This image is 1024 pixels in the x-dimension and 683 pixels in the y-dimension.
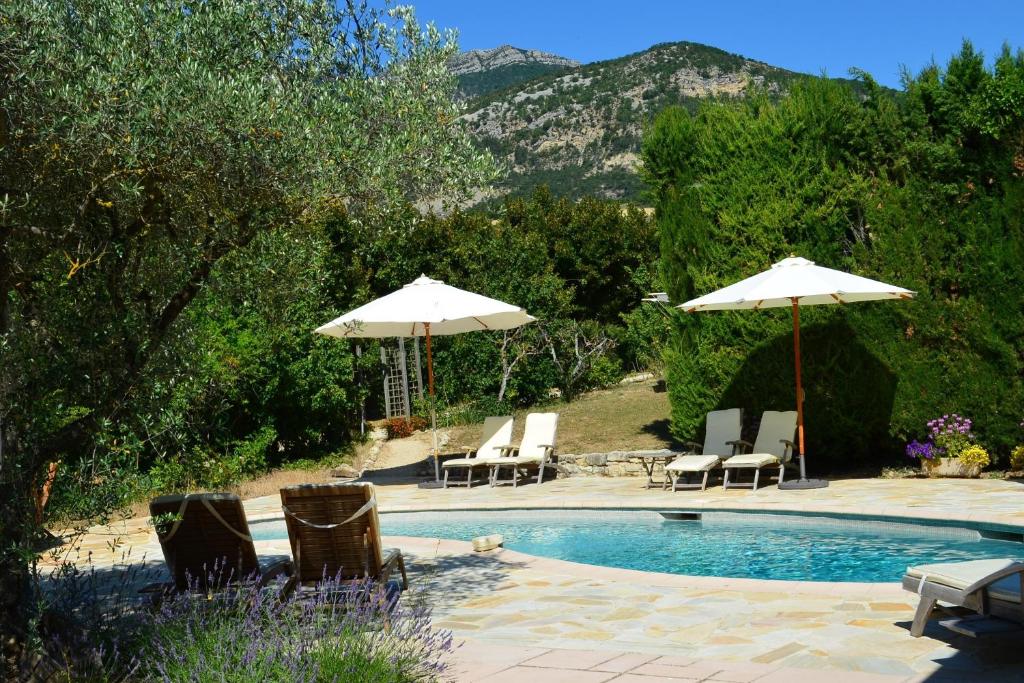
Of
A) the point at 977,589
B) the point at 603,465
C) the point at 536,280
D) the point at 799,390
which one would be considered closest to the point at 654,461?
the point at 603,465

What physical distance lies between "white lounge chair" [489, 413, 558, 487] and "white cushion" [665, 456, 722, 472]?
7.23ft

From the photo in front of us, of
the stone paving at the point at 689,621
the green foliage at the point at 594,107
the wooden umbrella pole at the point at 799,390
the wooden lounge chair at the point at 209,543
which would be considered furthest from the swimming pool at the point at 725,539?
the green foliage at the point at 594,107

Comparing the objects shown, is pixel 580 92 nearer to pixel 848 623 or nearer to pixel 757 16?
pixel 757 16

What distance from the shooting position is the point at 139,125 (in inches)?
205

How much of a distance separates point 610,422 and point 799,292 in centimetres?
671

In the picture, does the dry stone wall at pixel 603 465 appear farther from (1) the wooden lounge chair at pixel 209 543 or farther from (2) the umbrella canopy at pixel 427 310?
(1) the wooden lounge chair at pixel 209 543

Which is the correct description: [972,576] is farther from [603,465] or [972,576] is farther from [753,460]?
[603,465]

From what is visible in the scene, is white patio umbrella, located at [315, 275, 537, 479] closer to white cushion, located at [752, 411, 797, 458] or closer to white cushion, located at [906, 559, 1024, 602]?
white cushion, located at [752, 411, 797, 458]

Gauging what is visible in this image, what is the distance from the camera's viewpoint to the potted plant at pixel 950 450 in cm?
1229

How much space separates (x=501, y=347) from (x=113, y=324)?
49.0 ft

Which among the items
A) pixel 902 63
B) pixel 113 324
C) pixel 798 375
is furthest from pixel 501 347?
pixel 113 324

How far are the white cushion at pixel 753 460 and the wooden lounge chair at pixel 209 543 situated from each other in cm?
689

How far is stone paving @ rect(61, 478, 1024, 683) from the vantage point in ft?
17.7

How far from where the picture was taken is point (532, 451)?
15.1 metres
